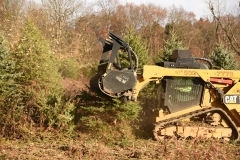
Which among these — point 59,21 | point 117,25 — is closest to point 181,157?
point 59,21

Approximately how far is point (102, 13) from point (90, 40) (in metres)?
14.6

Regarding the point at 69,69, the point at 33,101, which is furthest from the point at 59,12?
the point at 33,101

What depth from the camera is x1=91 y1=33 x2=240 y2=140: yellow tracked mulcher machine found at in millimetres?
8094

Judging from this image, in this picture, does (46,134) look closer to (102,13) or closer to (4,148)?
(4,148)

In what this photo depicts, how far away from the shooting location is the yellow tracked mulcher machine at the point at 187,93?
8.09 metres

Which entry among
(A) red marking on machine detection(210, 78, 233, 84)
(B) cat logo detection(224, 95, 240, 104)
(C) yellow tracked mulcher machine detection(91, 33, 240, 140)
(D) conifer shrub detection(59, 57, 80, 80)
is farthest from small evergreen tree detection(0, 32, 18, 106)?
(D) conifer shrub detection(59, 57, 80, 80)

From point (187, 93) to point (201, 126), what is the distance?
950mm

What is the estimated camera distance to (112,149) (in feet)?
24.3

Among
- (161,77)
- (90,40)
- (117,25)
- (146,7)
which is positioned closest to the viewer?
(161,77)

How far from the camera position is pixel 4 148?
7.20 metres

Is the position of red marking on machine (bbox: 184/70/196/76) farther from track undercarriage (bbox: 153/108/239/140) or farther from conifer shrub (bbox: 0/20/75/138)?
conifer shrub (bbox: 0/20/75/138)

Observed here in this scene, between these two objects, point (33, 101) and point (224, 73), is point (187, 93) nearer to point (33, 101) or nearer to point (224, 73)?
point (224, 73)

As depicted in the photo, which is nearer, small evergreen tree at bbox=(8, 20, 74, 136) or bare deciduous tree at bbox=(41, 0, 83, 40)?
small evergreen tree at bbox=(8, 20, 74, 136)

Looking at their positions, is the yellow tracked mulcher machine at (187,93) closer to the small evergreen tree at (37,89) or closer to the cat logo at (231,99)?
the cat logo at (231,99)
